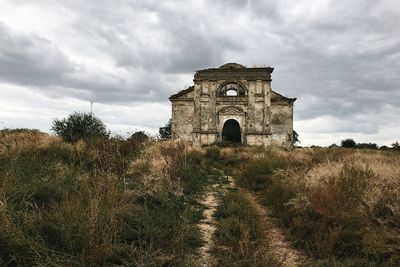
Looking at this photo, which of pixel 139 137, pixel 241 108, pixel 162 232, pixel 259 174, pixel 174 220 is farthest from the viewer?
pixel 241 108

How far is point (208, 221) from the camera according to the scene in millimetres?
6789

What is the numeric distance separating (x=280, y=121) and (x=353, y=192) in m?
27.3

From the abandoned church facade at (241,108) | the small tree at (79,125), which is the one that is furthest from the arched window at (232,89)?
the small tree at (79,125)

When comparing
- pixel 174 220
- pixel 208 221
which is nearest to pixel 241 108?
pixel 208 221

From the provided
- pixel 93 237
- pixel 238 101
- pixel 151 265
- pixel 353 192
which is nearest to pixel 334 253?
pixel 353 192

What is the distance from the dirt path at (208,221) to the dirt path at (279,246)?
92 centimetres

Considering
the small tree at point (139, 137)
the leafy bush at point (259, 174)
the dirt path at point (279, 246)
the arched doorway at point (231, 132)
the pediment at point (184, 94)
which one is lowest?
the dirt path at point (279, 246)

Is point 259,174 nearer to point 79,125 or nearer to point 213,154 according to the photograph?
point 213,154

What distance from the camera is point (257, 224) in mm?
6055

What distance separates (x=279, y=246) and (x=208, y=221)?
1.73 m

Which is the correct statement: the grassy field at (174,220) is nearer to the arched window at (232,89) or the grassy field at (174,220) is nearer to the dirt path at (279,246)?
the dirt path at (279,246)

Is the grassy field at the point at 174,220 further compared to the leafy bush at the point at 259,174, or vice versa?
the leafy bush at the point at 259,174

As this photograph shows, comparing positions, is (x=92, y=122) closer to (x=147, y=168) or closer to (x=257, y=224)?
(x=147, y=168)

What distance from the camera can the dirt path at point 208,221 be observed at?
4828 mm
